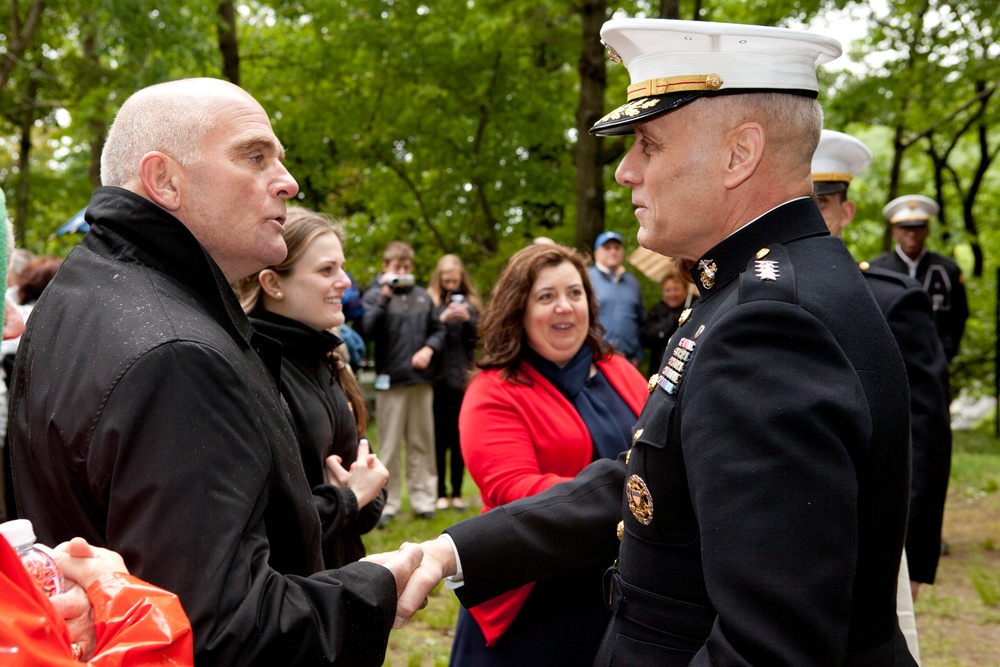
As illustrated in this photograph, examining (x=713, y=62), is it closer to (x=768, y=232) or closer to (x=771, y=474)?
(x=768, y=232)

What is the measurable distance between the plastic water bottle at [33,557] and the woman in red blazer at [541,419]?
5.90 ft

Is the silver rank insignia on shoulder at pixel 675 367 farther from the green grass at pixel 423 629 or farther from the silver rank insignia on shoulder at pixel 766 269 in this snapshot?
the green grass at pixel 423 629

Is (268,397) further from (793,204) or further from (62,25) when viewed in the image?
(62,25)

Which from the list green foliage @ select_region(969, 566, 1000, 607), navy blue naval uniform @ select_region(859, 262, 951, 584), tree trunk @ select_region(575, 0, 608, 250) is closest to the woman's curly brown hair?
navy blue naval uniform @ select_region(859, 262, 951, 584)

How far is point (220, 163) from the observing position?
2092mm

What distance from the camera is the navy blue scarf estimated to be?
3.38 metres

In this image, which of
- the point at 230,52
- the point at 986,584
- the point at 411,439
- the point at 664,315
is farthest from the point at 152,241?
the point at 230,52

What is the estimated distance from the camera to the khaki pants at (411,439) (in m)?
8.52

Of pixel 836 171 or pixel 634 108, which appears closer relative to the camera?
pixel 634 108

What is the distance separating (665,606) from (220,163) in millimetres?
1317

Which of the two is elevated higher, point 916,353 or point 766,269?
point 766,269

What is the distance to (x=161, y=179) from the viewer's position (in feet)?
6.68

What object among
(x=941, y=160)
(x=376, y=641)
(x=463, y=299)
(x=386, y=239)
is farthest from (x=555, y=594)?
(x=941, y=160)

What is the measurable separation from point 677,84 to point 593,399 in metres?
1.80
